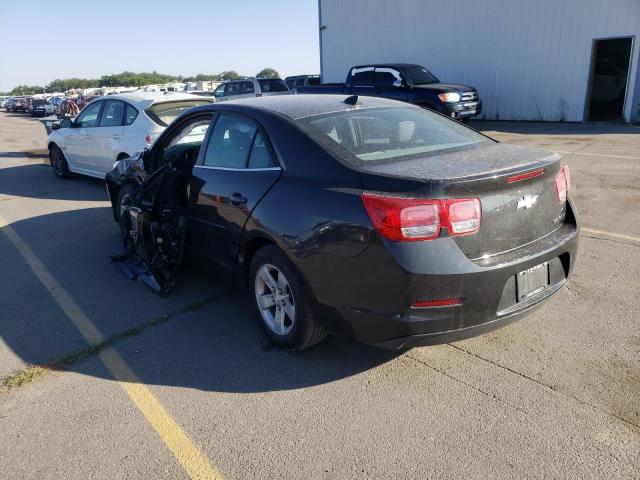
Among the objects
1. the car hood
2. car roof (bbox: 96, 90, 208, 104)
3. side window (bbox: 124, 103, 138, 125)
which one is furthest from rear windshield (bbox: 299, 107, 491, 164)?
the car hood

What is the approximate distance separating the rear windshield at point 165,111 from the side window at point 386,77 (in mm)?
8241

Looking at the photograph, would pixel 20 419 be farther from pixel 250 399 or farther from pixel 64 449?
pixel 250 399

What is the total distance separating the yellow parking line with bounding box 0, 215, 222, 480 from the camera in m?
2.60

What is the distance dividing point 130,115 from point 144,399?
6.63 metres

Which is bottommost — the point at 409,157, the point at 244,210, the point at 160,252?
the point at 160,252

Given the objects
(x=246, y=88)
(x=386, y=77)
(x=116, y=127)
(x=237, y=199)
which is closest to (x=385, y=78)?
(x=386, y=77)

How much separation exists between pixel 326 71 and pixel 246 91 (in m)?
5.13

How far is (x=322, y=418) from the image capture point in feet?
9.48

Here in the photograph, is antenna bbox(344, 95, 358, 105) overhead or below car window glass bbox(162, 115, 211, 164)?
overhead

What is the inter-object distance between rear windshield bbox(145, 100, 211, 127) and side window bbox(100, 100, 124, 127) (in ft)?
2.22

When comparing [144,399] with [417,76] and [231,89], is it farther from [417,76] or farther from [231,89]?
[231,89]

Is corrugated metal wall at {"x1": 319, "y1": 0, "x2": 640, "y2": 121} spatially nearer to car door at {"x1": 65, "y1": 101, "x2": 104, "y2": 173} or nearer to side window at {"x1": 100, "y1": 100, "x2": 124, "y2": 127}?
side window at {"x1": 100, "y1": 100, "x2": 124, "y2": 127}

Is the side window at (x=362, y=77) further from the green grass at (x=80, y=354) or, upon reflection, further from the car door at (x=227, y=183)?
the green grass at (x=80, y=354)

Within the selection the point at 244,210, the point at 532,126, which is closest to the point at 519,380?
the point at 244,210
